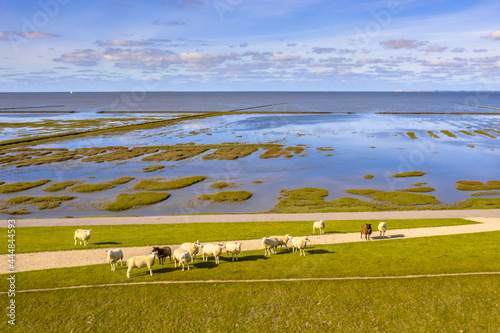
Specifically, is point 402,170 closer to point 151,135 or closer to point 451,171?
point 451,171

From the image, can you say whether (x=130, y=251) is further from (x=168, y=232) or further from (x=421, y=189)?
(x=421, y=189)

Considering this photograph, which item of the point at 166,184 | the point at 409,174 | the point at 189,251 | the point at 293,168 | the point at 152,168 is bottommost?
the point at 189,251

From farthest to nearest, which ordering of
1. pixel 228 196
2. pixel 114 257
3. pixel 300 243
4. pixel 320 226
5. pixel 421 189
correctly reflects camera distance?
pixel 421 189, pixel 228 196, pixel 320 226, pixel 300 243, pixel 114 257

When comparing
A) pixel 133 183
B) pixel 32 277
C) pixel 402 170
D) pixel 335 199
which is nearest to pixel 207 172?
pixel 133 183

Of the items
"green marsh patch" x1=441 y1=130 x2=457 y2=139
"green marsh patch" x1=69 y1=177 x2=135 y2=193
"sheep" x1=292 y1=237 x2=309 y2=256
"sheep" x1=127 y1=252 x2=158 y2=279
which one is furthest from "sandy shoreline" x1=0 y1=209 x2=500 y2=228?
"green marsh patch" x1=441 y1=130 x2=457 y2=139

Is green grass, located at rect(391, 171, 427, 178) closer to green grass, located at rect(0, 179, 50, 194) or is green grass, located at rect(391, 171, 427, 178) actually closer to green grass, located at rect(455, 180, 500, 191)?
green grass, located at rect(455, 180, 500, 191)

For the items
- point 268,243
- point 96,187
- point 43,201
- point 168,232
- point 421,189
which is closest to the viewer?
point 268,243

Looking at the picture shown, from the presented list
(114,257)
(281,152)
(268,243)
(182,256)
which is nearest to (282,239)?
(268,243)
